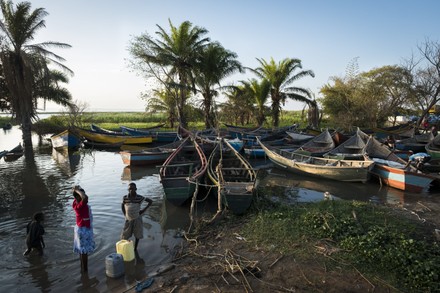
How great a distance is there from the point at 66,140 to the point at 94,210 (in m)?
14.2

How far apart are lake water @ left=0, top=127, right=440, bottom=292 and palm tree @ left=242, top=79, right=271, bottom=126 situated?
13.2m

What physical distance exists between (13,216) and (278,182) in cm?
992

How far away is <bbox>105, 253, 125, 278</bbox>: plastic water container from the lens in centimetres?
530

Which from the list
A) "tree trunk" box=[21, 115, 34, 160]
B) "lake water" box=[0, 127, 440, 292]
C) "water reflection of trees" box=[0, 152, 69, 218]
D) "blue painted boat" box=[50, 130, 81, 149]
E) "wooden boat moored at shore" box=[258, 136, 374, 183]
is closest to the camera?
"lake water" box=[0, 127, 440, 292]

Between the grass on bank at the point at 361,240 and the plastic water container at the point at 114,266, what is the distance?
2563 millimetres

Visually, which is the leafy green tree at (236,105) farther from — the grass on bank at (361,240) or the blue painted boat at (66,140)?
the grass on bank at (361,240)

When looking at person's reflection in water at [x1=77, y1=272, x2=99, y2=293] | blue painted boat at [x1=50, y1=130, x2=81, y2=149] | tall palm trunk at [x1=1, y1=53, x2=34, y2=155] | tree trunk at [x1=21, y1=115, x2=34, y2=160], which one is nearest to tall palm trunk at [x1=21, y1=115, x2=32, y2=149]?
tree trunk at [x1=21, y1=115, x2=34, y2=160]

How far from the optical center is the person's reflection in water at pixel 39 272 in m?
5.26

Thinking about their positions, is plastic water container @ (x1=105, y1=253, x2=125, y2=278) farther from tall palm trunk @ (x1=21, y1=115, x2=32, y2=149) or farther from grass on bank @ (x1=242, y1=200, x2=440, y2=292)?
tall palm trunk @ (x1=21, y1=115, x2=32, y2=149)

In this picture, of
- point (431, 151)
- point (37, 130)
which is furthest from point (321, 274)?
point (37, 130)

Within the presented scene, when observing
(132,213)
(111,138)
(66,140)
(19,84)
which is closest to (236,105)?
(111,138)

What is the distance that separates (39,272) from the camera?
5621 millimetres

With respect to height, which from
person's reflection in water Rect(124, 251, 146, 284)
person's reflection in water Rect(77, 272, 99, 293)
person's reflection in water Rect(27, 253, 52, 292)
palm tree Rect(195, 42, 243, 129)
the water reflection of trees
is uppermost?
palm tree Rect(195, 42, 243, 129)

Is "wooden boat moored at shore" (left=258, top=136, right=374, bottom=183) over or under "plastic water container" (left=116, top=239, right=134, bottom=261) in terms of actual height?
over
